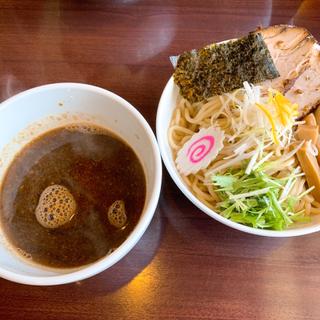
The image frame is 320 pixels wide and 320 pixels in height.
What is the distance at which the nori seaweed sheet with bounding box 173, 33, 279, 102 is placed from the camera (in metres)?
1.25

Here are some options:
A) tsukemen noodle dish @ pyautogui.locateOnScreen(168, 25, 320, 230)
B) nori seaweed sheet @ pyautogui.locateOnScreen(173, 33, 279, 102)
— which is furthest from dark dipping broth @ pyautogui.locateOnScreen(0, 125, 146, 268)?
nori seaweed sheet @ pyautogui.locateOnScreen(173, 33, 279, 102)

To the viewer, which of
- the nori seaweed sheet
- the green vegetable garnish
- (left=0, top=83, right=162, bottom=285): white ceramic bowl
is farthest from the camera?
the nori seaweed sheet

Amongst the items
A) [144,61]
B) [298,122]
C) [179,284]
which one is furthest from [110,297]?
[144,61]

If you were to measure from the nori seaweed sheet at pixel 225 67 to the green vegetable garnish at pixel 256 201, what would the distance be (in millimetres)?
301

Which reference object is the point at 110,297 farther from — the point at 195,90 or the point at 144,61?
the point at 144,61

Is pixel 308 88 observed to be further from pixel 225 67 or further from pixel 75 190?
pixel 75 190

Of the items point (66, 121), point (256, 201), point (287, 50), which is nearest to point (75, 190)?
point (66, 121)

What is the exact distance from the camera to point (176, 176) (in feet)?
3.65

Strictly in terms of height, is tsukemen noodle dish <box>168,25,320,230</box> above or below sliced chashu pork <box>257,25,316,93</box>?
below

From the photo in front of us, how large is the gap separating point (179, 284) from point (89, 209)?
33cm

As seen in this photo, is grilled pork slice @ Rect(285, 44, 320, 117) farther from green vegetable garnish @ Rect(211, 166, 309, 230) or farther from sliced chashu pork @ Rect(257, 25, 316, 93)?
green vegetable garnish @ Rect(211, 166, 309, 230)

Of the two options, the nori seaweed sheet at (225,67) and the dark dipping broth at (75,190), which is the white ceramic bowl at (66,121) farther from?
the nori seaweed sheet at (225,67)

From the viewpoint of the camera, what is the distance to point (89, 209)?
109 centimetres

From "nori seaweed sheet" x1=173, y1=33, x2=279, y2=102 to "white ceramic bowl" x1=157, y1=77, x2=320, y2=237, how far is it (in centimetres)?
6
